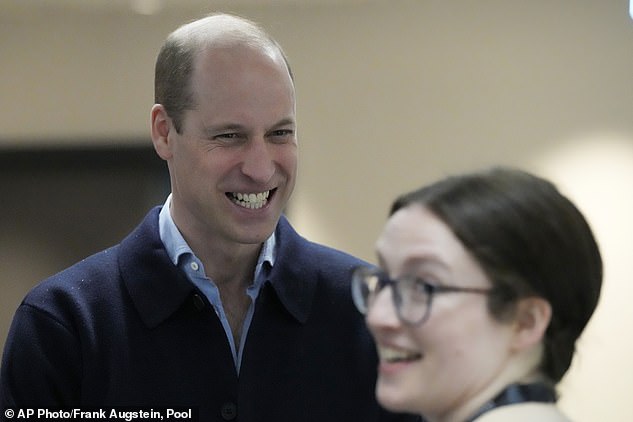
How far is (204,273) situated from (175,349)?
6.0 inches

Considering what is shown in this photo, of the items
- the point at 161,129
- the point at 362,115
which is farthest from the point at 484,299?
the point at 362,115

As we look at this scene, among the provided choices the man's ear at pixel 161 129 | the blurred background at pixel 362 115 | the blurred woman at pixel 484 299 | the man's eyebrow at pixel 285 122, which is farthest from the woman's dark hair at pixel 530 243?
the blurred background at pixel 362 115

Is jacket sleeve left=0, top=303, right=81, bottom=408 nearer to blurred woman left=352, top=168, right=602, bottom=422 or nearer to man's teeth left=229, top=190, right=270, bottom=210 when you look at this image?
man's teeth left=229, top=190, right=270, bottom=210

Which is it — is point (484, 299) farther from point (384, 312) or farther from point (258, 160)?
point (258, 160)

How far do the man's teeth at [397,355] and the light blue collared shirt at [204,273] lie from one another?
0.72m

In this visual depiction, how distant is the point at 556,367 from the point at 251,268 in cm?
87

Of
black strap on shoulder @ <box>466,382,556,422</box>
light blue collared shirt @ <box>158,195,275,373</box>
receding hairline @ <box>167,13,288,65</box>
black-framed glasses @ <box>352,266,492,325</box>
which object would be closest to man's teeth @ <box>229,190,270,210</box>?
light blue collared shirt @ <box>158,195,275,373</box>

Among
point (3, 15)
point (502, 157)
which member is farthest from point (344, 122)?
point (3, 15)

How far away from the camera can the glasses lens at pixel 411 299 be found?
110 cm

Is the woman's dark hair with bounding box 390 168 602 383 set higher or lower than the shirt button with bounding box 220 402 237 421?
higher

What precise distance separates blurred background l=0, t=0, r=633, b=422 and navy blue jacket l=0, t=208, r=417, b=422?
2712 mm

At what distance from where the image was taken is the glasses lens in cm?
110

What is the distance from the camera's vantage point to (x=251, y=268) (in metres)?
1.92

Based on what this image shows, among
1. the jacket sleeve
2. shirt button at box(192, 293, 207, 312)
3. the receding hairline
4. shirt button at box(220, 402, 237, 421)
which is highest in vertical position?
the receding hairline
